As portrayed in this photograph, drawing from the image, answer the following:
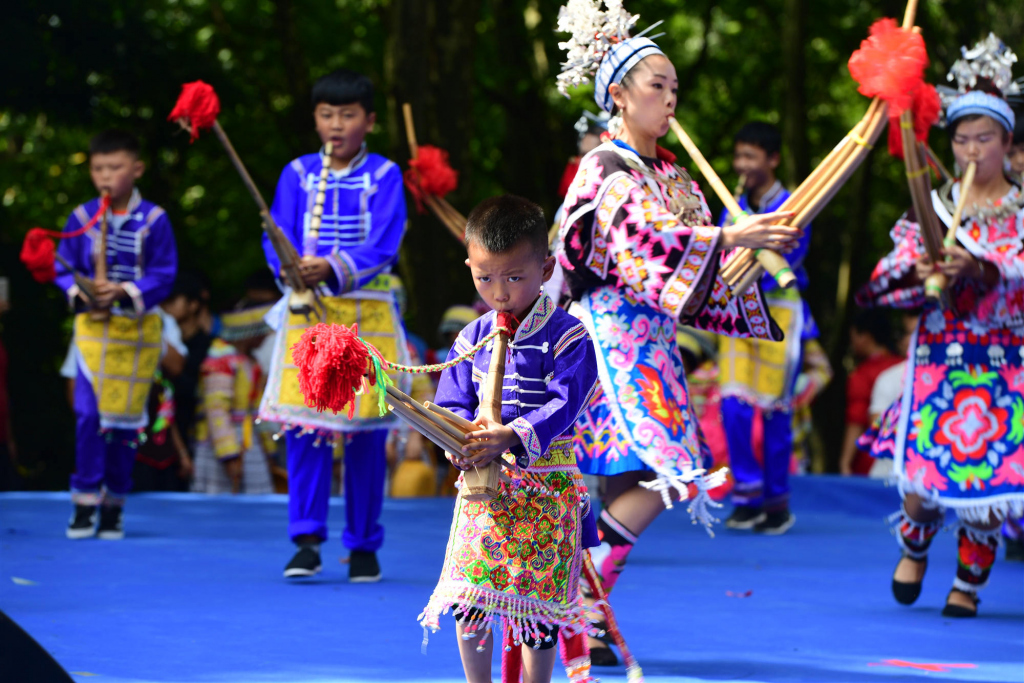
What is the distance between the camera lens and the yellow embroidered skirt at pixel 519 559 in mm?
2779

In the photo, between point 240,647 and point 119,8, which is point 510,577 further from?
point 119,8

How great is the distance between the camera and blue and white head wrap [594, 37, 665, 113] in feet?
12.2

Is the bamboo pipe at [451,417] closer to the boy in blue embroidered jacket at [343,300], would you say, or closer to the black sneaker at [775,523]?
the boy in blue embroidered jacket at [343,300]

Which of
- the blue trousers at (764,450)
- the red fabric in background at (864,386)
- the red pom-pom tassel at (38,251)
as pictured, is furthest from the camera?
the red fabric in background at (864,386)

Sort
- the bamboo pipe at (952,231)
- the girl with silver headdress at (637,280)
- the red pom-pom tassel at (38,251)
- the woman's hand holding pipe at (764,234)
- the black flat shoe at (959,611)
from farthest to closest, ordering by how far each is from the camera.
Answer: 1. the red pom-pom tassel at (38,251)
2. the black flat shoe at (959,611)
3. the bamboo pipe at (952,231)
4. the girl with silver headdress at (637,280)
5. the woman's hand holding pipe at (764,234)

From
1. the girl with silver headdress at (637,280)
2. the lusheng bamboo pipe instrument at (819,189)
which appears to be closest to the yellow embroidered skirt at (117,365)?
the girl with silver headdress at (637,280)

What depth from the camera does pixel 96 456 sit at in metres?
5.91

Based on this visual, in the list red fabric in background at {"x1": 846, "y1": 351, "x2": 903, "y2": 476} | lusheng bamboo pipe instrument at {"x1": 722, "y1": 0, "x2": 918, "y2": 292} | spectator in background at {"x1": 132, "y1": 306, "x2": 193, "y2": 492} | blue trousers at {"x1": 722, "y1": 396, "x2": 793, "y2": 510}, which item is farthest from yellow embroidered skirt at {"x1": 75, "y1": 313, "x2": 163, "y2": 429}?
red fabric in background at {"x1": 846, "y1": 351, "x2": 903, "y2": 476}

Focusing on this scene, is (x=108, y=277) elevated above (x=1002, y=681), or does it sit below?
above

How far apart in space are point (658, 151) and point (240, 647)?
184 cm

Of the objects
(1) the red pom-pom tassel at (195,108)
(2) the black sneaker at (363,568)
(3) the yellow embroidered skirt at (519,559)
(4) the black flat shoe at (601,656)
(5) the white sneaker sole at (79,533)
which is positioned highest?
(1) the red pom-pom tassel at (195,108)

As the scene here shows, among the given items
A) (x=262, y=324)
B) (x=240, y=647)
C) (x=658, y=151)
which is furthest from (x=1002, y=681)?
(x=262, y=324)

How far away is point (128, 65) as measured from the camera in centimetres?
946

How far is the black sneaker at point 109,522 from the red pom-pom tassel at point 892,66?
3.85 meters
